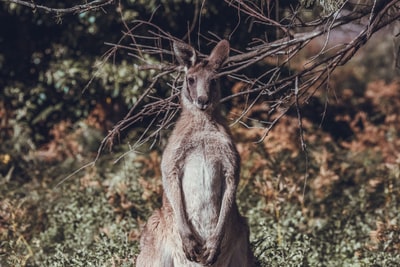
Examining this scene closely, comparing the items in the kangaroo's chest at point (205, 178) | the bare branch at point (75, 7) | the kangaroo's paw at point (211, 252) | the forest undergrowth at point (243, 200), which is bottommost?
the forest undergrowth at point (243, 200)

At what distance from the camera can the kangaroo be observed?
21.1 feet

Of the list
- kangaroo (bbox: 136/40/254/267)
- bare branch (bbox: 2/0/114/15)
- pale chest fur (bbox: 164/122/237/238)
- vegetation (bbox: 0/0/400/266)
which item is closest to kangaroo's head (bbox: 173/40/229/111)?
kangaroo (bbox: 136/40/254/267)

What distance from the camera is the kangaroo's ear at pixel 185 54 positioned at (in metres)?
6.50

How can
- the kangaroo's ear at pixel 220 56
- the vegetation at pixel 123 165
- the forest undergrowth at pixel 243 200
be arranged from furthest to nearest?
the vegetation at pixel 123 165 → the forest undergrowth at pixel 243 200 → the kangaroo's ear at pixel 220 56

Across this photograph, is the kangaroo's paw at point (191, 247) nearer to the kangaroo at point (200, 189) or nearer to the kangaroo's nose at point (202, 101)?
the kangaroo at point (200, 189)

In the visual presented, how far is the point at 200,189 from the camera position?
651 cm

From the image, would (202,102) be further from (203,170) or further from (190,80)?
(203,170)

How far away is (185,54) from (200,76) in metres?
0.22

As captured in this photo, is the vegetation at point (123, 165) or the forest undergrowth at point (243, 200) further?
the vegetation at point (123, 165)

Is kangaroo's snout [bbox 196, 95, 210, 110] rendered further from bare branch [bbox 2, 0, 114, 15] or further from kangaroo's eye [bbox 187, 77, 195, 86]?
bare branch [bbox 2, 0, 114, 15]

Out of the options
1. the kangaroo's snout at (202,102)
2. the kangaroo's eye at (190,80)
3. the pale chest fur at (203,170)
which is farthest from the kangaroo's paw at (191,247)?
the kangaroo's eye at (190,80)

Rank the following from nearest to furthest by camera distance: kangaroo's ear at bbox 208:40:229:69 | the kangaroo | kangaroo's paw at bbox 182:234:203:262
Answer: kangaroo's paw at bbox 182:234:203:262
the kangaroo
kangaroo's ear at bbox 208:40:229:69

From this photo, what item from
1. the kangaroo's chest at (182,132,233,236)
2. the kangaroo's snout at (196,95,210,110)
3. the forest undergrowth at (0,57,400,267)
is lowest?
the forest undergrowth at (0,57,400,267)

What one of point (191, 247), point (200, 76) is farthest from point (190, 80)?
point (191, 247)
